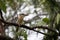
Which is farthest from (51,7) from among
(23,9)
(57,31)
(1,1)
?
(23,9)

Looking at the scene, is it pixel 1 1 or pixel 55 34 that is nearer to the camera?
pixel 1 1

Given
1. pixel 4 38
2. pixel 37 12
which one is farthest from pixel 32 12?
pixel 4 38

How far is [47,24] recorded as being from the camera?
3.25ft

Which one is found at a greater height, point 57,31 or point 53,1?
point 53,1

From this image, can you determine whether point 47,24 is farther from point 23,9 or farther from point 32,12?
point 23,9

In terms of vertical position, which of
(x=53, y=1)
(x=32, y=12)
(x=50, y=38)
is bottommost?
(x=50, y=38)

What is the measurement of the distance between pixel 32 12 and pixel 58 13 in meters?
0.55

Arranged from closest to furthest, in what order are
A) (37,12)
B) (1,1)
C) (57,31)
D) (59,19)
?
(1,1)
(59,19)
(57,31)
(37,12)

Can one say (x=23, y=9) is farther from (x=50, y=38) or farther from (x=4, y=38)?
(x=4, y=38)

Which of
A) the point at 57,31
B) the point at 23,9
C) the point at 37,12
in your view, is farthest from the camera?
the point at 23,9

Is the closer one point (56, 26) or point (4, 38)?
point (4, 38)

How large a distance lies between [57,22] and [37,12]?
1.77 feet

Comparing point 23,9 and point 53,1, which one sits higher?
point 53,1

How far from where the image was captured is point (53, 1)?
97 cm
